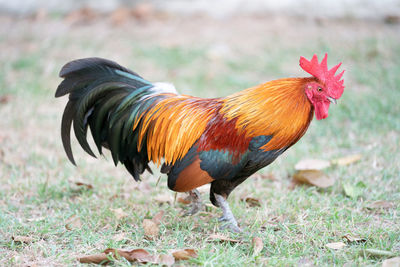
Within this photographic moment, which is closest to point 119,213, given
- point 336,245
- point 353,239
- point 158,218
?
point 158,218

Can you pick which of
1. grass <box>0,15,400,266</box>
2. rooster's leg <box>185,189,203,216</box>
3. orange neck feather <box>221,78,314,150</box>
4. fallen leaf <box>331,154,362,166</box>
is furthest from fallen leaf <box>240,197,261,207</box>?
fallen leaf <box>331,154,362,166</box>

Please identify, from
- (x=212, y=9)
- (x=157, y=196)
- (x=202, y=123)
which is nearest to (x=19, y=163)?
(x=157, y=196)

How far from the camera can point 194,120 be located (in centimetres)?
334

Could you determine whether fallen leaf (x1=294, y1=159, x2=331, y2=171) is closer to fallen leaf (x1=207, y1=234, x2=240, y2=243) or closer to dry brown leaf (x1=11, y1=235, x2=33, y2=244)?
fallen leaf (x1=207, y1=234, x2=240, y2=243)

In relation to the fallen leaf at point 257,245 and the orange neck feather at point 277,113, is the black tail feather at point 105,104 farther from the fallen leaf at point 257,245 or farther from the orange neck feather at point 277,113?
the fallen leaf at point 257,245

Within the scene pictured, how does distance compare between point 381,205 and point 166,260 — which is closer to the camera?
point 166,260

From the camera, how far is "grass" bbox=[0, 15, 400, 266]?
3.20 meters

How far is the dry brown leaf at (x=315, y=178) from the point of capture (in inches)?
165

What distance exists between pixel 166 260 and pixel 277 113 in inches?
50.3

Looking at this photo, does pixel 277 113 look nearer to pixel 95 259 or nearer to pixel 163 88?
pixel 163 88

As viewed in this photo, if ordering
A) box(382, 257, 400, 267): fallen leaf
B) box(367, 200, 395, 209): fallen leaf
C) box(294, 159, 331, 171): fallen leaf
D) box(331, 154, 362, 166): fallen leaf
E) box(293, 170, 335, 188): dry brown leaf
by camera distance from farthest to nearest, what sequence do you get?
box(331, 154, 362, 166): fallen leaf → box(294, 159, 331, 171): fallen leaf → box(293, 170, 335, 188): dry brown leaf → box(367, 200, 395, 209): fallen leaf → box(382, 257, 400, 267): fallen leaf

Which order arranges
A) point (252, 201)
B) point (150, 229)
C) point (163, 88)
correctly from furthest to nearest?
point (252, 201) → point (163, 88) → point (150, 229)

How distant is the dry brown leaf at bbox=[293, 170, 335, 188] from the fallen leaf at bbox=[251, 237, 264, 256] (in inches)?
51.8

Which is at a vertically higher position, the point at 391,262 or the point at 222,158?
the point at 222,158
